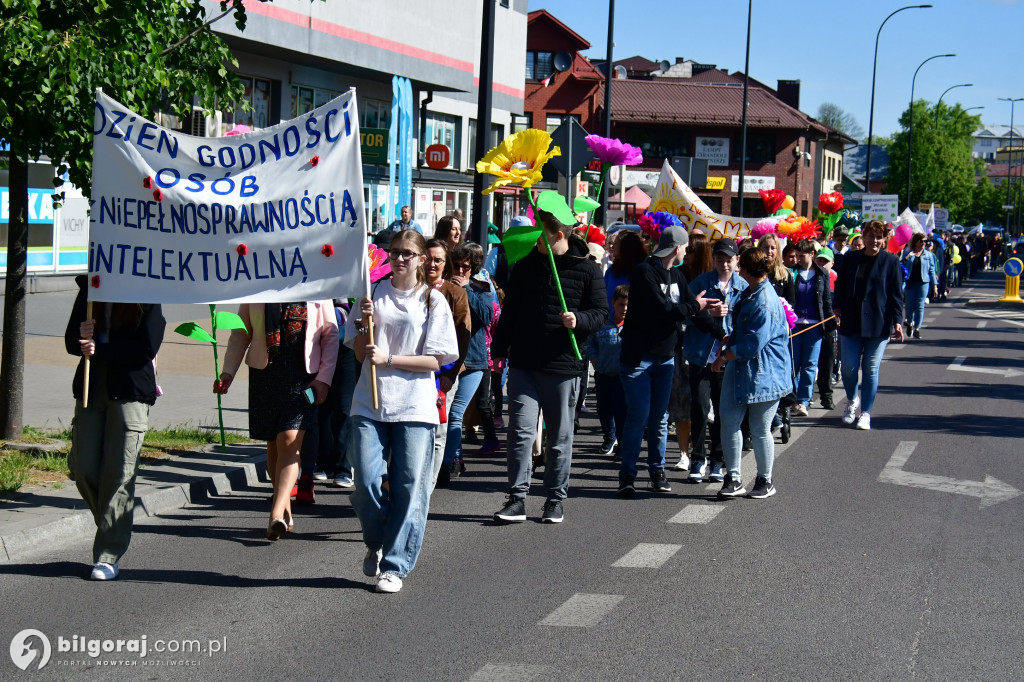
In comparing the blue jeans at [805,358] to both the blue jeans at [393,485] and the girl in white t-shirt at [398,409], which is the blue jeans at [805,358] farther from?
the blue jeans at [393,485]

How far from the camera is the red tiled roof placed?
70.2 m

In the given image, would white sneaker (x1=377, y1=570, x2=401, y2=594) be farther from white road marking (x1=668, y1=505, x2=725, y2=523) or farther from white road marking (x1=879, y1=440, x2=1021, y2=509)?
white road marking (x1=879, y1=440, x2=1021, y2=509)

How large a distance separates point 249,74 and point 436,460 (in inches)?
761

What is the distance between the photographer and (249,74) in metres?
25.0

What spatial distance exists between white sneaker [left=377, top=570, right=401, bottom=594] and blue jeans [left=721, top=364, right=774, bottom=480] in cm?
324

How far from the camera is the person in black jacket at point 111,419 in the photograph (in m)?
6.27

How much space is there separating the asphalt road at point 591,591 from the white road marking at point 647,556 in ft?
0.07

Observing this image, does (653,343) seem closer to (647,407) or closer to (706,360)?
(647,407)

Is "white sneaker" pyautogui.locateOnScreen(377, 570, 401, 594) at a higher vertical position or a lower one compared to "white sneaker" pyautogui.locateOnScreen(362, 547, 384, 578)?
lower

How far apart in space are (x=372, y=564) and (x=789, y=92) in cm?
8394

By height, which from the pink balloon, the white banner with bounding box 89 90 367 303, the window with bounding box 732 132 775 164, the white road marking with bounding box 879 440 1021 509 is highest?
the window with bounding box 732 132 775 164

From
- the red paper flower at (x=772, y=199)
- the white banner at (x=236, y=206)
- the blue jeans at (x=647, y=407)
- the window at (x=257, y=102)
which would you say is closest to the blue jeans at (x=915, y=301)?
the red paper flower at (x=772, y=199)

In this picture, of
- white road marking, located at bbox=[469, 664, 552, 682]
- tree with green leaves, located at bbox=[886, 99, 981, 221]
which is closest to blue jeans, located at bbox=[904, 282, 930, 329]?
white road marking, located at bbox=[469, 664, 552, 682]

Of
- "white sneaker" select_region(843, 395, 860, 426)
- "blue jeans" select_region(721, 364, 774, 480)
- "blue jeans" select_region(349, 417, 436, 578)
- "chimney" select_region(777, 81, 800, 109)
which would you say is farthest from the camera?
"chimney" select_region(777, 81, 800, 109)
